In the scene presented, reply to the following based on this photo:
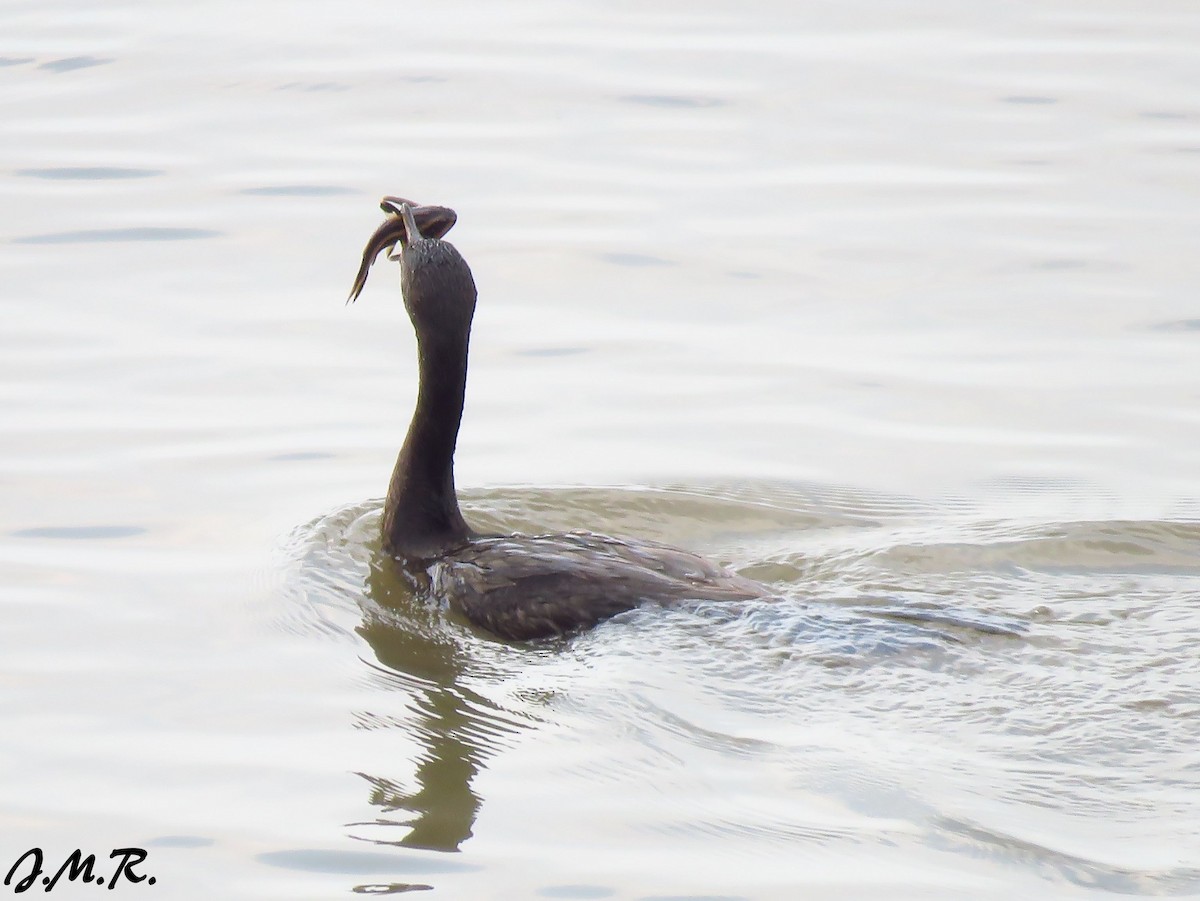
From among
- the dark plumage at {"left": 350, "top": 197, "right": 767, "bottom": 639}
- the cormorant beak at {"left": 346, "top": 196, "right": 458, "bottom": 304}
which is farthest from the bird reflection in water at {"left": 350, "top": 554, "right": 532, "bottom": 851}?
the cormorant beak at {"left": 346, "top": 196, "right": 458, "bottom": 304}

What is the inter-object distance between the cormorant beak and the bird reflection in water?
4.41 ft

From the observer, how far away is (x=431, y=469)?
27.8 feet

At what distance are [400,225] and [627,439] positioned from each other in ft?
6.60

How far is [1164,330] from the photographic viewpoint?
36.8 feet

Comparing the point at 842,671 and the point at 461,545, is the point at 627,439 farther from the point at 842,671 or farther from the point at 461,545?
the point at 842,671

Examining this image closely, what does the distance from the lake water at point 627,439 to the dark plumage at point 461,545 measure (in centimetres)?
16

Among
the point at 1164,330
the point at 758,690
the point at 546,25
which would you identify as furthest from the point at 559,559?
the point at 546,25

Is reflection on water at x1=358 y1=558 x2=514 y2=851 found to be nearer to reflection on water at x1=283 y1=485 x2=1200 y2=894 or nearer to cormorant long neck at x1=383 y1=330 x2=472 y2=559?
reflection on water at x1=283 y1=485 x2=1200 y2=894

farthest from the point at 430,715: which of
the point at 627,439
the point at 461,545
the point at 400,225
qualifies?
the point at 627,439

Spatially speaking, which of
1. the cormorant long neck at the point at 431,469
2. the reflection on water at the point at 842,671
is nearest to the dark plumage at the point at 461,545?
the cormorant long neck at the point at 431,469

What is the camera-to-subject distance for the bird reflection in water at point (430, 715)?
627cm

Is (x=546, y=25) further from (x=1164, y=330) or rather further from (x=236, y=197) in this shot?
(x=1164, y=330)

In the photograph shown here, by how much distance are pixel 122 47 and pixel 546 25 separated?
143 inches

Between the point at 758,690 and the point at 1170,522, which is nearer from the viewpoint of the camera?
the point at 758,690
